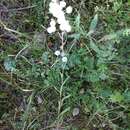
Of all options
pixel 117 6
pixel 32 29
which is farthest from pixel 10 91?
pixel 117 6

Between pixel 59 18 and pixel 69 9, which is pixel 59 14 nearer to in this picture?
pixel 59 18

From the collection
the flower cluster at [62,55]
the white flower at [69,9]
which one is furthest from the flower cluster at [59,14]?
the flower cluster at [62,55]

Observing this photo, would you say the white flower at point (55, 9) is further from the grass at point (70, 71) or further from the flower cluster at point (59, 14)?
the grass at point (70, 71)

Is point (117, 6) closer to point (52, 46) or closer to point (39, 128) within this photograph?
point (52, 46)

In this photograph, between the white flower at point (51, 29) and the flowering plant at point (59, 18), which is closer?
the flowering plant at point (59, 18)

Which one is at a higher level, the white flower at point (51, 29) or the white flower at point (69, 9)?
the white flower at point (69, 9)

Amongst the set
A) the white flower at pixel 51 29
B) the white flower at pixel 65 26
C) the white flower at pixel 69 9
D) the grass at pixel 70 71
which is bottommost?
the grass at pixel 70 71
